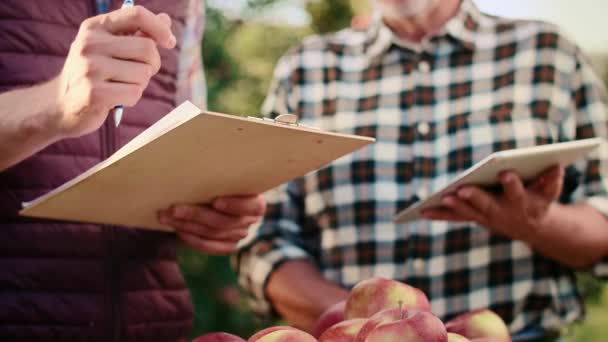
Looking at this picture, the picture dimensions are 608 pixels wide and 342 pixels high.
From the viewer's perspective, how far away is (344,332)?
3.04 feet

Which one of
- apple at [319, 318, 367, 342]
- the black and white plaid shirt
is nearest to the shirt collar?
the black and white plaid shirt

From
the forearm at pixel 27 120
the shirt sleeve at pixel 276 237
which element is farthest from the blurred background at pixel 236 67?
the forearm at pixel 27 120

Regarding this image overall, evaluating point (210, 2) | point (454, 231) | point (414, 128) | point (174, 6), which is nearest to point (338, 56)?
point (414, 128)

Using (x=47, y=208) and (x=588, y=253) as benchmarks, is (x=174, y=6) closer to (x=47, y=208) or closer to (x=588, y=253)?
(x=47, y=208)

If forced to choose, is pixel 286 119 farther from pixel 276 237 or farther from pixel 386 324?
pixel 276 237

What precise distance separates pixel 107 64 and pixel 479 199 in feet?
2.81

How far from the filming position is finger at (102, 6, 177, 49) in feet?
3.43

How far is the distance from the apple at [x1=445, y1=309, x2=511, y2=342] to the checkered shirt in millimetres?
785

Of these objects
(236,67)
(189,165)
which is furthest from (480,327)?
(236,67)

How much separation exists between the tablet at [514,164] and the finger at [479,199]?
16 millimetres

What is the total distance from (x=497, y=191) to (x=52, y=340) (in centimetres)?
91

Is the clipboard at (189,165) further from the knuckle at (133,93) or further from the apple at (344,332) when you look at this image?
the apple at (344,332)

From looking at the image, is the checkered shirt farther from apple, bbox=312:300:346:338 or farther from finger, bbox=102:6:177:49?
apple, bbox=312:300:346:338

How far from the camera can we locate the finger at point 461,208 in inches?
64.3
